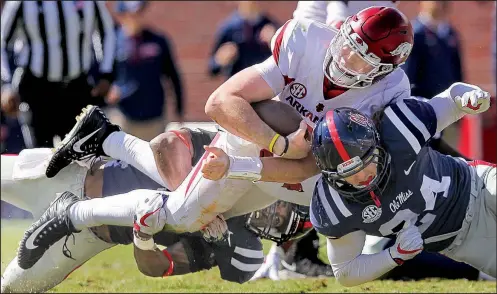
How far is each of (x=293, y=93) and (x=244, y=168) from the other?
0.43m

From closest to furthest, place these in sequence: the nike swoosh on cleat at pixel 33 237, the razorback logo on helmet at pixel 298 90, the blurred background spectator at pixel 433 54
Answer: the razorback logo on helmet at pixel 298 90
the nike swoosh on cleat at pixel 33 237
the blurred background spectator at pixel 433 54

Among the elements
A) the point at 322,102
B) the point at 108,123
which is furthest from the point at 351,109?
the point at 108,123

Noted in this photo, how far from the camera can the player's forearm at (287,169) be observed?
4.18 meters

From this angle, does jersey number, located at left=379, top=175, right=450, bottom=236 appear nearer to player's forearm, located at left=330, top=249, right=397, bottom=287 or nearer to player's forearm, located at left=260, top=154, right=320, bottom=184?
player's forearm, located at left=330, top=249, right=397, bottom=287

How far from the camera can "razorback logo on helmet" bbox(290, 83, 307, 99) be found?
432 cm

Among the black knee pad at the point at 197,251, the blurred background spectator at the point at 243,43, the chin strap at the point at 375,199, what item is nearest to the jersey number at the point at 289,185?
the chin strap at the point at 375,199

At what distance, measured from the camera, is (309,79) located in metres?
4.29

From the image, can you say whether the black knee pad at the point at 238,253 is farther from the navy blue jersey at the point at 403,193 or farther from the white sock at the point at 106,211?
the navy blue jersey at the point at 403,193

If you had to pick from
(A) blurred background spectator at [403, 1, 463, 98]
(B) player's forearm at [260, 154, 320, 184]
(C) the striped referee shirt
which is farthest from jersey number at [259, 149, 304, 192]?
(C) the striped referee shirt

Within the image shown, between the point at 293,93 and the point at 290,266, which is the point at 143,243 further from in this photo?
the point at 290,266

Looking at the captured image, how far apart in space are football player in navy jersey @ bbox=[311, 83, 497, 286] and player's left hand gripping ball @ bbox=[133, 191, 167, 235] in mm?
652

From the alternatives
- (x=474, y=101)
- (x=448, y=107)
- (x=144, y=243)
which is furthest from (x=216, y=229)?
(x=474, y=101)

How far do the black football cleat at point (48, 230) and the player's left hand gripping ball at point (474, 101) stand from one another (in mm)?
1752

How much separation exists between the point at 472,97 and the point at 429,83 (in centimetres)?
333
